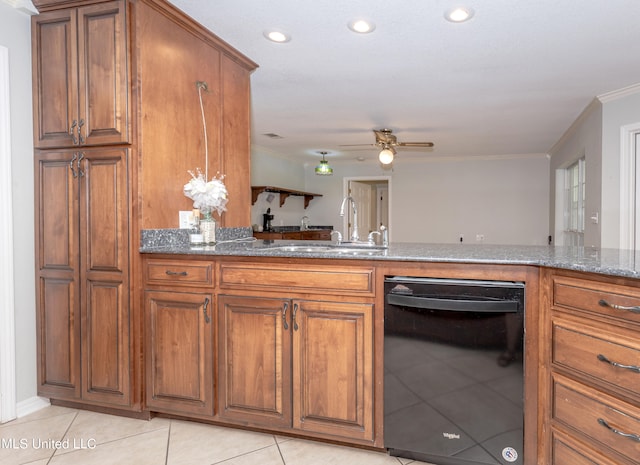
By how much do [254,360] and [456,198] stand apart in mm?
6486

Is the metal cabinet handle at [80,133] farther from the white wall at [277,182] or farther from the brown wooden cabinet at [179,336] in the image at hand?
the white wall at [277,182]

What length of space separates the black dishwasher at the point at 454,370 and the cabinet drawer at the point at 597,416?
153 mm

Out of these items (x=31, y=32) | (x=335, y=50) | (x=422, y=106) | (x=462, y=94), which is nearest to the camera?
(x=31, y=32)

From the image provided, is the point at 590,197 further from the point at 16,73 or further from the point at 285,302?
the point at 16,73

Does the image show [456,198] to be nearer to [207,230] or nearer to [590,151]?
[590,151]

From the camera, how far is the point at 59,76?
7.55 feet

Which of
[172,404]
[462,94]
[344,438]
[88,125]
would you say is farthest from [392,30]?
[172,404]

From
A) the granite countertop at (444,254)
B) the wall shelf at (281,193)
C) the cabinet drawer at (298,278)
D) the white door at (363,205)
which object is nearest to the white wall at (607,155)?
the granite countertop at (444,254)

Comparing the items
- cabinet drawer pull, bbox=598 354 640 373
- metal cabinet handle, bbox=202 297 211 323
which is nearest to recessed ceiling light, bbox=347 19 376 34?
metal cabinet handle, bbox=202 297 211 323

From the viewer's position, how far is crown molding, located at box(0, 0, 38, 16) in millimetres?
Answer: 2236

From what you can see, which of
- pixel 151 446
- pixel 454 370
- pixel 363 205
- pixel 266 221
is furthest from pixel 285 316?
pixel 363 205

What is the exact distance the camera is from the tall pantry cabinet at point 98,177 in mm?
2184

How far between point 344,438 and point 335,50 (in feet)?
7.67

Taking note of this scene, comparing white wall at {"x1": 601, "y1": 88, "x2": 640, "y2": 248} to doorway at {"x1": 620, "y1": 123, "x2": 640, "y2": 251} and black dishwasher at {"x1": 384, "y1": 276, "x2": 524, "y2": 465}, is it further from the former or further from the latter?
black dishwasher at {"x1": 384, "y1": 276, "x2": 524, "y2": 465}
